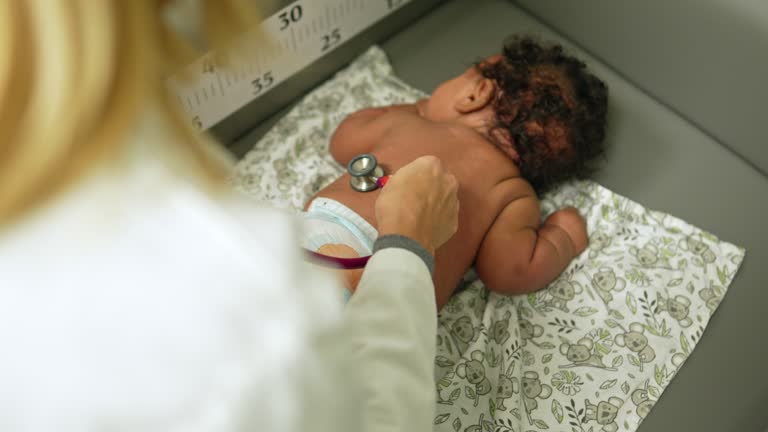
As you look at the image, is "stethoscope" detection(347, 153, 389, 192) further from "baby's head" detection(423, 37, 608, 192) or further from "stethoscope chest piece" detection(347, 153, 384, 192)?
"baby's head" detection(423, 37, 608, 192)

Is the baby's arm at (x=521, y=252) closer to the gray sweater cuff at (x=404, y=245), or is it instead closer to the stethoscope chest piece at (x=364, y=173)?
the stethoscope chest piece at (x=364, y=173)

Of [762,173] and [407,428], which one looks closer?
[407,428]

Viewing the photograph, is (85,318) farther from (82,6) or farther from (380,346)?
(380,346)

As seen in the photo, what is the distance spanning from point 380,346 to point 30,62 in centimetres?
40

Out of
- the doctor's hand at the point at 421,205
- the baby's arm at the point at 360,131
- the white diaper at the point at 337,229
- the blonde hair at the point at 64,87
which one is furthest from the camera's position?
the baby's arm at the point at 360,131

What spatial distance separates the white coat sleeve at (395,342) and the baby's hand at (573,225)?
0.64m

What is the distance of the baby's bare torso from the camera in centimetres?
118

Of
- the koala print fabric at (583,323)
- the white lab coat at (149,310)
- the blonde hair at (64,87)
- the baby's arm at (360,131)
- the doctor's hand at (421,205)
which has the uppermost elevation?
the blonde hair at (64,87)

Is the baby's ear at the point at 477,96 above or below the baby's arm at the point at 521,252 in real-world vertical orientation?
above

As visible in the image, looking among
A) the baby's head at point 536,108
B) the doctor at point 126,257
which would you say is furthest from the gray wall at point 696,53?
the doctor at point 126,257

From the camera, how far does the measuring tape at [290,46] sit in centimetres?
139

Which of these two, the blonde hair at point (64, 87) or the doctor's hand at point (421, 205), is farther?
the doctor's hand at point (421, 205)

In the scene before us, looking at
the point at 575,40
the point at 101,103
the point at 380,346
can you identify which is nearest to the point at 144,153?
the point at 101,103

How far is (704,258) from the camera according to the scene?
50.7 inches
